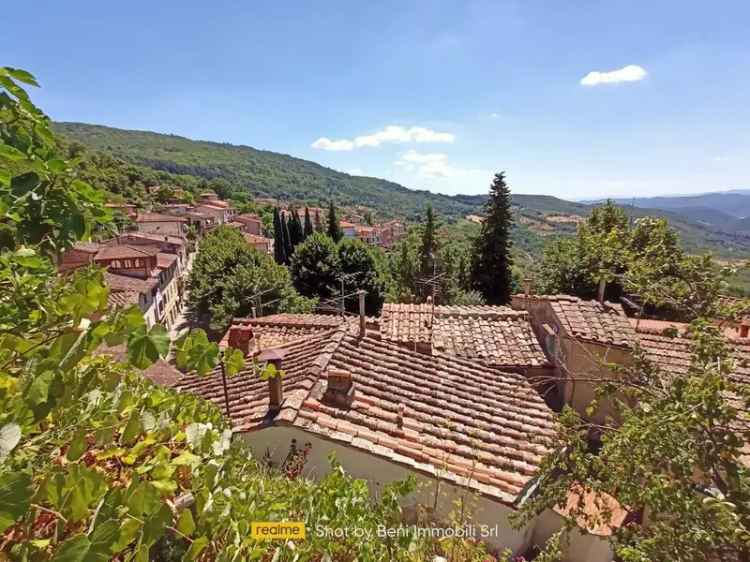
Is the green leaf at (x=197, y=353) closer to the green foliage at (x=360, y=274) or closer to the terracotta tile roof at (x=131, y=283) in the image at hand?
the green foliage at (x=360, y=274)

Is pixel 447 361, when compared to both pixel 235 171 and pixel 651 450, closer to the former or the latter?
pixel 651 450

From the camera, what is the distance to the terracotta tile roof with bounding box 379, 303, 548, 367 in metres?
8.88

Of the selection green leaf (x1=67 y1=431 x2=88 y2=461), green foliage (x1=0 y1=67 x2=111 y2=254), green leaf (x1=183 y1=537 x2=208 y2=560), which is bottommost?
green leaf (x1=183 y1=537 x2=208 y2=560)

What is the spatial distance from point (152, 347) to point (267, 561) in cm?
117

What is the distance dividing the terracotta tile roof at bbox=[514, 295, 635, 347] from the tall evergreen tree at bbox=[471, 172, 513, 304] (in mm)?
21035

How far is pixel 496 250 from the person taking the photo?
3047 centimetres

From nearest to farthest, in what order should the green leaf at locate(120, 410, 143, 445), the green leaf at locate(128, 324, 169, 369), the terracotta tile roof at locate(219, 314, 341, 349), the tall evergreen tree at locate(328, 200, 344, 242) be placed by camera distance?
the green leaf at locate(128, 324, 169, 369) < the green leaf at locate(120, 410, 143, 445) < the terracotta tile roof at locate(219, 314, 341, 349) < the tall evergreen tree at locate(328, 200, 344, 242)

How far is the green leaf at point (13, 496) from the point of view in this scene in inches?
29.1

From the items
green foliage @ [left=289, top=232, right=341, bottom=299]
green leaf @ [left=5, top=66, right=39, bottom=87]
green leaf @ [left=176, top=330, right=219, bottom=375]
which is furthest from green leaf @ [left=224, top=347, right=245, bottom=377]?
green foliage @ [left=289, top=232, right=341, bottom=299]

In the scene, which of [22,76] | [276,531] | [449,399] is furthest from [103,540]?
[449,399]

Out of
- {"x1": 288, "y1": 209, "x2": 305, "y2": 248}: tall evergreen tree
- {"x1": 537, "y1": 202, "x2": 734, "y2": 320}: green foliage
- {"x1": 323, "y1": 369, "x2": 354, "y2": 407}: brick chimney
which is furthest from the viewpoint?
{"x1": 288, "y1": 209, "x2": 305, "y2": 248}: tall evergreen tree

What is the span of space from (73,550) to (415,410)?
17.2 feet

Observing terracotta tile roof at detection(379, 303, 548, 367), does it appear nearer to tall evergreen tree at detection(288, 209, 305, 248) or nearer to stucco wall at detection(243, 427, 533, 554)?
stucco wall at detection(243, 427, 533, 554)

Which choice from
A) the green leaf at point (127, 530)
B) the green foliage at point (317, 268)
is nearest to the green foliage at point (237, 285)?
the green foliage at point (317, 268)
